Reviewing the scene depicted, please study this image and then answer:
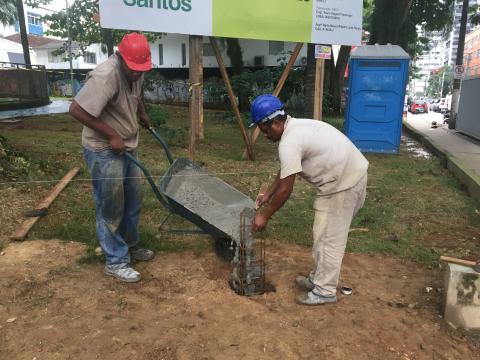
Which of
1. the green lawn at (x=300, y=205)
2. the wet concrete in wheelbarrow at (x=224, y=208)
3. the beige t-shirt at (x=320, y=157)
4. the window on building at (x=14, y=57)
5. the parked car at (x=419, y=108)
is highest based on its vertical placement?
the window on building at (x=14, y=57)

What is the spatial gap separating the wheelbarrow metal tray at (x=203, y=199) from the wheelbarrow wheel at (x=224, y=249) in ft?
0.69

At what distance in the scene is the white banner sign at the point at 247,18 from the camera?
5883 millimetres

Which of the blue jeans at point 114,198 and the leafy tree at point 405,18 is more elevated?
the leafy tree at point 405,18

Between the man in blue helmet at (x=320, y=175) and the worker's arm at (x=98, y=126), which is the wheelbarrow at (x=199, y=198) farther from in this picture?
the man in blue helmet at (x=320, y=175)

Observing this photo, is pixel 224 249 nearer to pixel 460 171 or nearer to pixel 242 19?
pixel 242 19

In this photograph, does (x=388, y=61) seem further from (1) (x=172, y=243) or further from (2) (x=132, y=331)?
(2) (x=132, y=331)

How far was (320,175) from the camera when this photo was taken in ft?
9.89

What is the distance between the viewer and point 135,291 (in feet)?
11.1

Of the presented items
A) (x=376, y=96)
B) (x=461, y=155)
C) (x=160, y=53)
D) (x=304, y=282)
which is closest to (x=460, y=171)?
(x=461, y=155)

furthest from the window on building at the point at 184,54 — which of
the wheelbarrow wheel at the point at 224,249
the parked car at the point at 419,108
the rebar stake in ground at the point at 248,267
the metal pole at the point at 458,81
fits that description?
the rebar stake in ground at the point at 248,267

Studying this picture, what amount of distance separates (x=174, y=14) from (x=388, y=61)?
4.94 meters

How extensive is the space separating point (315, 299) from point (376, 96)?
696cm

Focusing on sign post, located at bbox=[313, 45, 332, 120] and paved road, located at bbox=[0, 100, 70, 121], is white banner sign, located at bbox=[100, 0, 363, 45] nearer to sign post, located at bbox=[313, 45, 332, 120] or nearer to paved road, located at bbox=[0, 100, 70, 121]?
sign post, located at bbox=[313, 45, 332, 120]

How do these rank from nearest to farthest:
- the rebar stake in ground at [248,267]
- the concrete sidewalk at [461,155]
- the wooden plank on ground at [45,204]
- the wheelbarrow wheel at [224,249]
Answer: the rebar stake in ground at [248,267] < the wheelbarrow wheel at [224,249] < the wooden plank on ground at [45,204] < the concrete sidewalk at [461,155]
